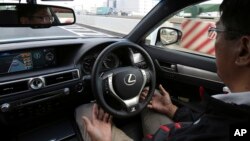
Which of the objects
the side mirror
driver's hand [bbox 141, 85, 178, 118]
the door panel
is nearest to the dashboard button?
driver's hand [bbox 141, 85, 178, 118]

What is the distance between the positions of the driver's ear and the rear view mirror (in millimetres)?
1828

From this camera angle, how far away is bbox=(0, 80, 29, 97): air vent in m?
2.45

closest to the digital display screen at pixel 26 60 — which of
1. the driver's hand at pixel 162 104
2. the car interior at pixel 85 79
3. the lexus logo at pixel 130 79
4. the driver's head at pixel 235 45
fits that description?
the car interior at pixel 85 79

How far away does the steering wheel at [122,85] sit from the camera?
238 cm

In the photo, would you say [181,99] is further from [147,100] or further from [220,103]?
[220,103]

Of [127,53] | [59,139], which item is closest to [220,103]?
[127,53]

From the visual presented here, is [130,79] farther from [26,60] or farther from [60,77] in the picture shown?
[26,60]

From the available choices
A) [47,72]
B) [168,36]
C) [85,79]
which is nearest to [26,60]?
[47,72]

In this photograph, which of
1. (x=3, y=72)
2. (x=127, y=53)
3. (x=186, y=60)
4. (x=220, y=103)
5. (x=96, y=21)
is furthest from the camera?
(x=96, y=21)

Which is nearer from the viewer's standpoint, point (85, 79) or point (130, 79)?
point (130, 79)

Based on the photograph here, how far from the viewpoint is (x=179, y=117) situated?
2676 millimetres

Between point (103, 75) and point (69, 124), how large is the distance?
942mm

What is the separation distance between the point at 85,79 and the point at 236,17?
199cm

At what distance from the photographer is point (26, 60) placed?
2.73 metres
